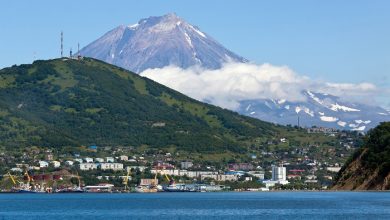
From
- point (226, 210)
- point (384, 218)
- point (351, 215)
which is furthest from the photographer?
point (226, 210)

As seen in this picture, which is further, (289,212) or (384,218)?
(289,212)

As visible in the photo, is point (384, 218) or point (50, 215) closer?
point (384, 218)

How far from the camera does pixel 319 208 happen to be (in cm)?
16412

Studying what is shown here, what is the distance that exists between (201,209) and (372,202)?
28.3m

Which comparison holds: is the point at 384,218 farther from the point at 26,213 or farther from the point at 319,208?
the point at 26,213

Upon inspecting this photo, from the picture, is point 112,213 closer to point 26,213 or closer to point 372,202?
point 26,213

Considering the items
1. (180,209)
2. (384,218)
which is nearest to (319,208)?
(180,209)

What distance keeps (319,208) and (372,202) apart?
37.9 ft

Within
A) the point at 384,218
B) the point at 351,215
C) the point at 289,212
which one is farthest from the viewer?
the point at 289,212

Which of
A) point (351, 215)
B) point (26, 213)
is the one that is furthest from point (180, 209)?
point (351, 215)

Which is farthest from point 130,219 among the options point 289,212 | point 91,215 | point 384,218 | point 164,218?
point 384,218

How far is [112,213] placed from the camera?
533 ft

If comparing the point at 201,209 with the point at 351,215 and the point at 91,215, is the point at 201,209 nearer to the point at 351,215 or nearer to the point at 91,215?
the point at 91,215

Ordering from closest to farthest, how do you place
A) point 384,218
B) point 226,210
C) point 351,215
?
1. point 384,218
2. point 351,215
3. point 226,210
